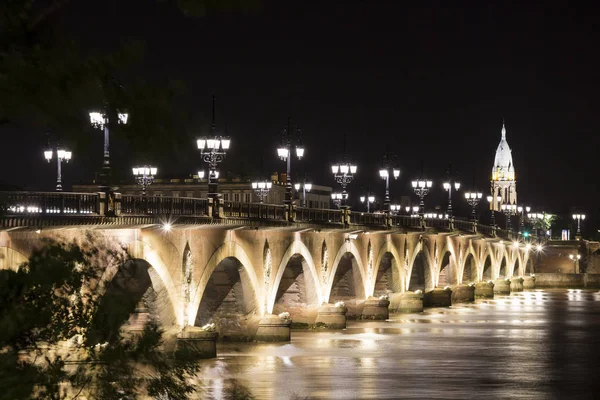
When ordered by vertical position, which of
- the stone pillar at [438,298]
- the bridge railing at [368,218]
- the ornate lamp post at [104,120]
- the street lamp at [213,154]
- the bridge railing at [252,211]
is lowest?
the stone pillar at [438,298]

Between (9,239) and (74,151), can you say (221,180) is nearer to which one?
(9,239)

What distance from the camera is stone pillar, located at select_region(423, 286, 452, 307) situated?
83.1m

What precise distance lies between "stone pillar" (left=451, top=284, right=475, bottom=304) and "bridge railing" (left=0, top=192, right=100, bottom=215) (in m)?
60.1

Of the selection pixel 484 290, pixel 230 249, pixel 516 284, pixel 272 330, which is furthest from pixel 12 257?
pixel 516 284

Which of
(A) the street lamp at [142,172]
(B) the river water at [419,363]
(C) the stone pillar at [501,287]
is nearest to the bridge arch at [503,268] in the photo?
(C) the stone pillar at [501,287]

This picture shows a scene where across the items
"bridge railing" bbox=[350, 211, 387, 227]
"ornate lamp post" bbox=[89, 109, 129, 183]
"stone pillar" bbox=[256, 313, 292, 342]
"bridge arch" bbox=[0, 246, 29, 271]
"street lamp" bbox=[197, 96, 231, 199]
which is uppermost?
"street lamp" bbox=[197, 96, 231, 199]

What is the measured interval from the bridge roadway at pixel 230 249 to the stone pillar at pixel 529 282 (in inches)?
2177

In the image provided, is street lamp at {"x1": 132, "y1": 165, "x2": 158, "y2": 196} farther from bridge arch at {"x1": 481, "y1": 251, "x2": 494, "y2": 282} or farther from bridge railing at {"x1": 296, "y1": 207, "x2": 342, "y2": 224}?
bridge arch at {"x1": 481, "y1": 251, "x2": 494, "y2": 282}

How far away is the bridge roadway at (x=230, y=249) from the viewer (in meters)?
31.2

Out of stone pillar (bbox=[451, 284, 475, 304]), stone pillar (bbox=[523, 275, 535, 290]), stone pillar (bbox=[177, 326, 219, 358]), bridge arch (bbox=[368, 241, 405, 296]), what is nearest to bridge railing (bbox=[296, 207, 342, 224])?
bridge arch (bbox=[368, 241, 405, 296])

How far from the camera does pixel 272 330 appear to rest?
158 ft

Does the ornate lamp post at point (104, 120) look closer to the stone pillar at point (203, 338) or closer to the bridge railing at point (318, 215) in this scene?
the stone pillar at point (203, 338)

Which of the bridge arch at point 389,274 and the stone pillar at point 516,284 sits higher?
the bridge arch at point 389,274

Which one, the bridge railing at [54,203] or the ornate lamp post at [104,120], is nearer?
the ornate lamp post at [104,120]
